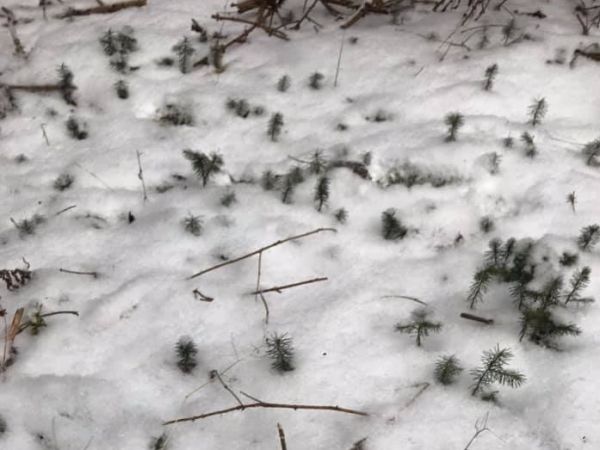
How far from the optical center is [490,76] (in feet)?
13.3

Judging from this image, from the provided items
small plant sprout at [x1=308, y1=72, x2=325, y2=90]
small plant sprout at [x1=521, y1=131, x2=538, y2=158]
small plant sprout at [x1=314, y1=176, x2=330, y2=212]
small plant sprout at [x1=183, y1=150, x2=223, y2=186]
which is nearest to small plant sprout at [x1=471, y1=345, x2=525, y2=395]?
small plant sprout at [x1=314, y1=176, x2=330, y2=212]

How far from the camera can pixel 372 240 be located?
338 cm

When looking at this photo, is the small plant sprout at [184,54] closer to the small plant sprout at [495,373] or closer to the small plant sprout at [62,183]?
the small plant sprout at [62,183]

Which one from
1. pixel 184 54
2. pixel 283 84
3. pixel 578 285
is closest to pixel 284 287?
pixel 578 285

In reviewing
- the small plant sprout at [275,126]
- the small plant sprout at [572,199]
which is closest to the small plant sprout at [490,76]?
the small plant sprout at [572,199]

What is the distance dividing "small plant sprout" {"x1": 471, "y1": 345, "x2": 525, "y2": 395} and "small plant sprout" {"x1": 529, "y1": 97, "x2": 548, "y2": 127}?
1.73m

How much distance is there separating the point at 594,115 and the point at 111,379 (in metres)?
3.32

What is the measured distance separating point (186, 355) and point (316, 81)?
88.0 inches

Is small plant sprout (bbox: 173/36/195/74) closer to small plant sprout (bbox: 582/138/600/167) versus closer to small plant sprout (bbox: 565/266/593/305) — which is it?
small plant sprout (bbox: 582/138/600/167)

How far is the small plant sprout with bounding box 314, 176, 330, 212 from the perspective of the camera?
3.46 metres

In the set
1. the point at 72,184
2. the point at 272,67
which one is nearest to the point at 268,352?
the point at 72,184

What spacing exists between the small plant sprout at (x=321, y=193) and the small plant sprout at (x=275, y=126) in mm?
558

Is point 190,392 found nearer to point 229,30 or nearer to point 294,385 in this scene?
point 294,385

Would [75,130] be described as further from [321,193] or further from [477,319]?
[477,319]
